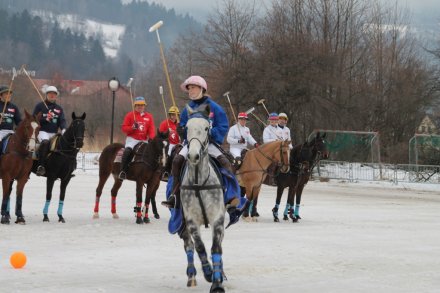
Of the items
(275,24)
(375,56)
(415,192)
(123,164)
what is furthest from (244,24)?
(123,164)

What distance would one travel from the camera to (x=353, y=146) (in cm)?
4166

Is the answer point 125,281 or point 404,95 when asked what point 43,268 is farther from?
point 404,95

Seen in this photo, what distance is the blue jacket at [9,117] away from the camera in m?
18.2

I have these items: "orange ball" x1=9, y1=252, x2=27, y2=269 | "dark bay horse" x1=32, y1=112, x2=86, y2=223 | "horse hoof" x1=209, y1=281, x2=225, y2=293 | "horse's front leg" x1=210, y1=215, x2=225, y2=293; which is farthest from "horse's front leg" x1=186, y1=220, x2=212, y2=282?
"dark bay horse" x1=32, y1=112, x2=86, y2=223

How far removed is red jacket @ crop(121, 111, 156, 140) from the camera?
1939cm

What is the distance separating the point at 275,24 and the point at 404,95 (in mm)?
9129

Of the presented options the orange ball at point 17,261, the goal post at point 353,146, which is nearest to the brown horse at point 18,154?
the orange ball at point 17,261

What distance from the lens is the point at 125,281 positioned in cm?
1062

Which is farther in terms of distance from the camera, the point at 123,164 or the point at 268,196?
the point at 268,196

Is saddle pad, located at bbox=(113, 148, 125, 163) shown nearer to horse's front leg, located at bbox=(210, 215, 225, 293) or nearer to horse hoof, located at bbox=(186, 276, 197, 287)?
horse hoof, located at bbox=(186, 276, 197, 287)

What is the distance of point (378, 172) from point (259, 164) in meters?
19.8

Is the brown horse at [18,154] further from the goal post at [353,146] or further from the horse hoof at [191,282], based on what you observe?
the goal post at [353,146]

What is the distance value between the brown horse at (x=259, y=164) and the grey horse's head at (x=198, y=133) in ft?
32.5

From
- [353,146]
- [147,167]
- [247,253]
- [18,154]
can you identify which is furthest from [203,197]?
[353,146]
